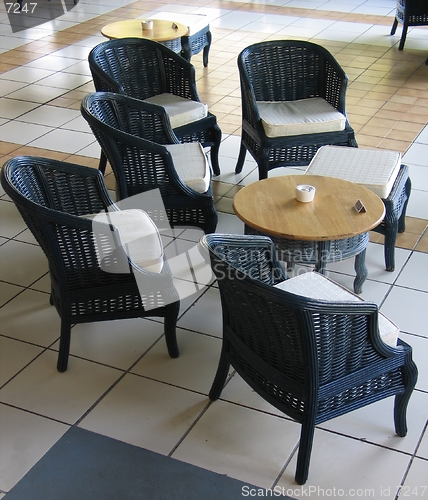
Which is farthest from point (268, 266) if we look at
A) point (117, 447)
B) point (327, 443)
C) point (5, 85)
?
point (5, 85)

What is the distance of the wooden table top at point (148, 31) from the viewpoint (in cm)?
551

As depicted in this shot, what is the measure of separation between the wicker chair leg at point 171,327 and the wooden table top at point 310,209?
0.51 meters

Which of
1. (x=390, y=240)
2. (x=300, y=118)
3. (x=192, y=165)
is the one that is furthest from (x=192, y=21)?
(x=390, y=240)

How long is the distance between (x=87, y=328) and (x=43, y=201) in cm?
61

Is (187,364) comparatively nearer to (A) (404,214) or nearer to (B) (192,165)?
(B) (192,165)

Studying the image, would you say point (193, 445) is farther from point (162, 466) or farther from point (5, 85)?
point (5, 85)

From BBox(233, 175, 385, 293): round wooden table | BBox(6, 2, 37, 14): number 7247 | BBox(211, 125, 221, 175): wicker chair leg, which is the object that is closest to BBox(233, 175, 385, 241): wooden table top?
BBox(233, 175, 385, 293): round wooden table

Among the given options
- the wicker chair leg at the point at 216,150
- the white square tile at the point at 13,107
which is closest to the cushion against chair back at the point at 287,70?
the wicker chair leg at the point at 216,150

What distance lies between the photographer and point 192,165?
3.49 meters

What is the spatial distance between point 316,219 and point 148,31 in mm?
3383

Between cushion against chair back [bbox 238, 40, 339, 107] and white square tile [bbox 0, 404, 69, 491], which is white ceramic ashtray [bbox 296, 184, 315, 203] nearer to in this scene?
cushion against chair back [bbox 238, 40, 339, 107]

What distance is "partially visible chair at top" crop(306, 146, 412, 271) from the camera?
3.25 meters

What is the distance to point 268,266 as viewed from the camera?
98.6 inches

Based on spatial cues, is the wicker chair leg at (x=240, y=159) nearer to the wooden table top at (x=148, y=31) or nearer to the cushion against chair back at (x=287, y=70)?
the cushion against chair back at (x=287, y=70)
